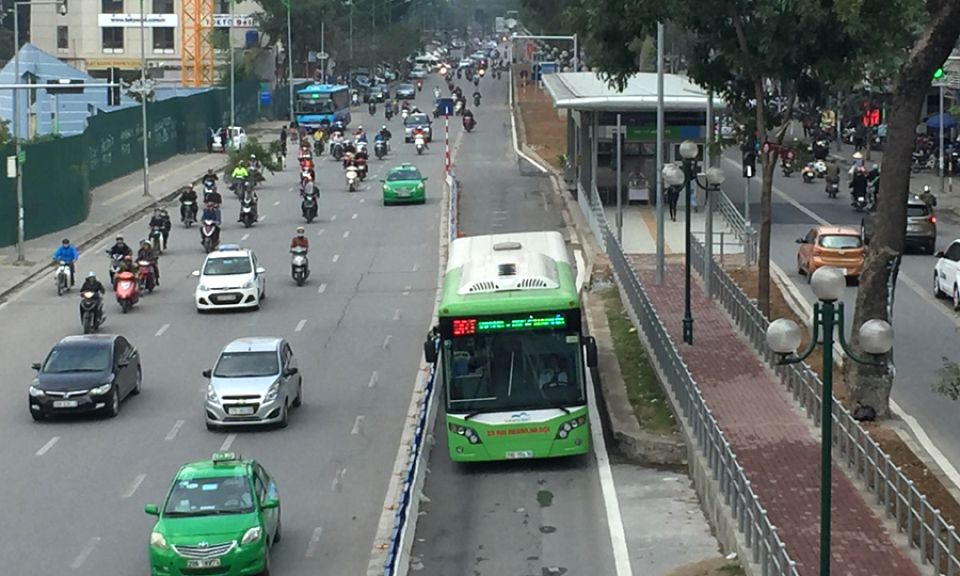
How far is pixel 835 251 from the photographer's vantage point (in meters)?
39.7

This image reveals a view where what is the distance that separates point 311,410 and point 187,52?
94.9m

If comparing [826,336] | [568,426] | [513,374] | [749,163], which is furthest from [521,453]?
[749,163]

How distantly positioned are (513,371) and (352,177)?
136ft

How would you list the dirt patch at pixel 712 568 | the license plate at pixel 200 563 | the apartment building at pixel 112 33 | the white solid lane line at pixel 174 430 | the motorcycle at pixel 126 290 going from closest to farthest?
the dirt patch at pixel 712 568, the license plate at pixel 200 563, the white solid lane line at pixel 174 430, the motorcycle at pixel 126 290, the apartment building at pixel 112 33

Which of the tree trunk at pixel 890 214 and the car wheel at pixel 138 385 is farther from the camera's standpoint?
the car wheel at pixel 138 385

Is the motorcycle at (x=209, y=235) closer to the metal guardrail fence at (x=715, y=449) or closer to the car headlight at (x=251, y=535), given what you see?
the metal guardrail fence at (x=715, y=449)

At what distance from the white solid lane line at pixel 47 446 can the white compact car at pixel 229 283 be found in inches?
447

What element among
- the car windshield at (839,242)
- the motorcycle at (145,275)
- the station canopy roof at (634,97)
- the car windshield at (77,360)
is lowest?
the car windshield at (77,360)

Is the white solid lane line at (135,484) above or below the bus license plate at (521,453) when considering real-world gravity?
below

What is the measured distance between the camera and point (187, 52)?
119188 mm

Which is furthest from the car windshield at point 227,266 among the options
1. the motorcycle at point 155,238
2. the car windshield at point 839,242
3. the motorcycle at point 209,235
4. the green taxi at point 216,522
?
the green taxi at point 216,522

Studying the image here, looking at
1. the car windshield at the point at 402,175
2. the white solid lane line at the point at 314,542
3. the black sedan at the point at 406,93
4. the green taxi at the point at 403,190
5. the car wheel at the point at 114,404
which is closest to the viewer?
the white solid lane line at the point at 314,542

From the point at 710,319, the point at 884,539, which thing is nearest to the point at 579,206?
the point at 710,319

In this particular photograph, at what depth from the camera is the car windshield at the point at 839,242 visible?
1569 inches
